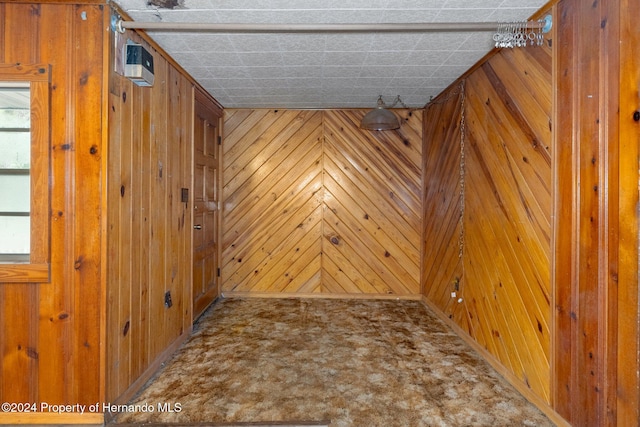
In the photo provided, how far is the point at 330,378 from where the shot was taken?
2.26 metres

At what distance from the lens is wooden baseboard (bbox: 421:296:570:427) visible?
5.99 ft

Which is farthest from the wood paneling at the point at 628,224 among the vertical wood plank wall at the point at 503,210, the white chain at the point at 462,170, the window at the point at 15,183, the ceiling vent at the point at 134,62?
the window at the point at 15,183

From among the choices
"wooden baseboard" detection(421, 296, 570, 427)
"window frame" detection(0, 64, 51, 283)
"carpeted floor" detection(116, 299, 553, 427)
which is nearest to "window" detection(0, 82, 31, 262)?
"window frame" detection(0, 64, 51, 283)

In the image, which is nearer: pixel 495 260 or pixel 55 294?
pixel 55 294

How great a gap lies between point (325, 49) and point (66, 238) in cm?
205

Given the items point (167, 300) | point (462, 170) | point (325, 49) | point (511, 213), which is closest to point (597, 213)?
point (511, 213)

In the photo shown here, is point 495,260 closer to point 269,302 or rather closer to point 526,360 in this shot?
point 526,360

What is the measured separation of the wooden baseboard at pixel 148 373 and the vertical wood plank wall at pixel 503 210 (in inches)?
94.9

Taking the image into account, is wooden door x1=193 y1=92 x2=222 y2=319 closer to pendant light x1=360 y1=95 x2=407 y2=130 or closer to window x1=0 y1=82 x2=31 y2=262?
window x1=0 y1=82 x2=31 y2=262

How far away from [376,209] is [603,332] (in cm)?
277

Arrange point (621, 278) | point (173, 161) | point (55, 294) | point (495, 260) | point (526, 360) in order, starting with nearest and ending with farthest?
1. point (621, 278)
2. point (55, 294)
3. point (526, 360)
4. point (495, 260)
5. point (173, 161)

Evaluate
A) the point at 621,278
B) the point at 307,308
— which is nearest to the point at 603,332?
the point at 621,278

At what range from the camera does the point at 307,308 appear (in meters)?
3.75

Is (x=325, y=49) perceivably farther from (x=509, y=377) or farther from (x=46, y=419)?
(x=46, y=419)
